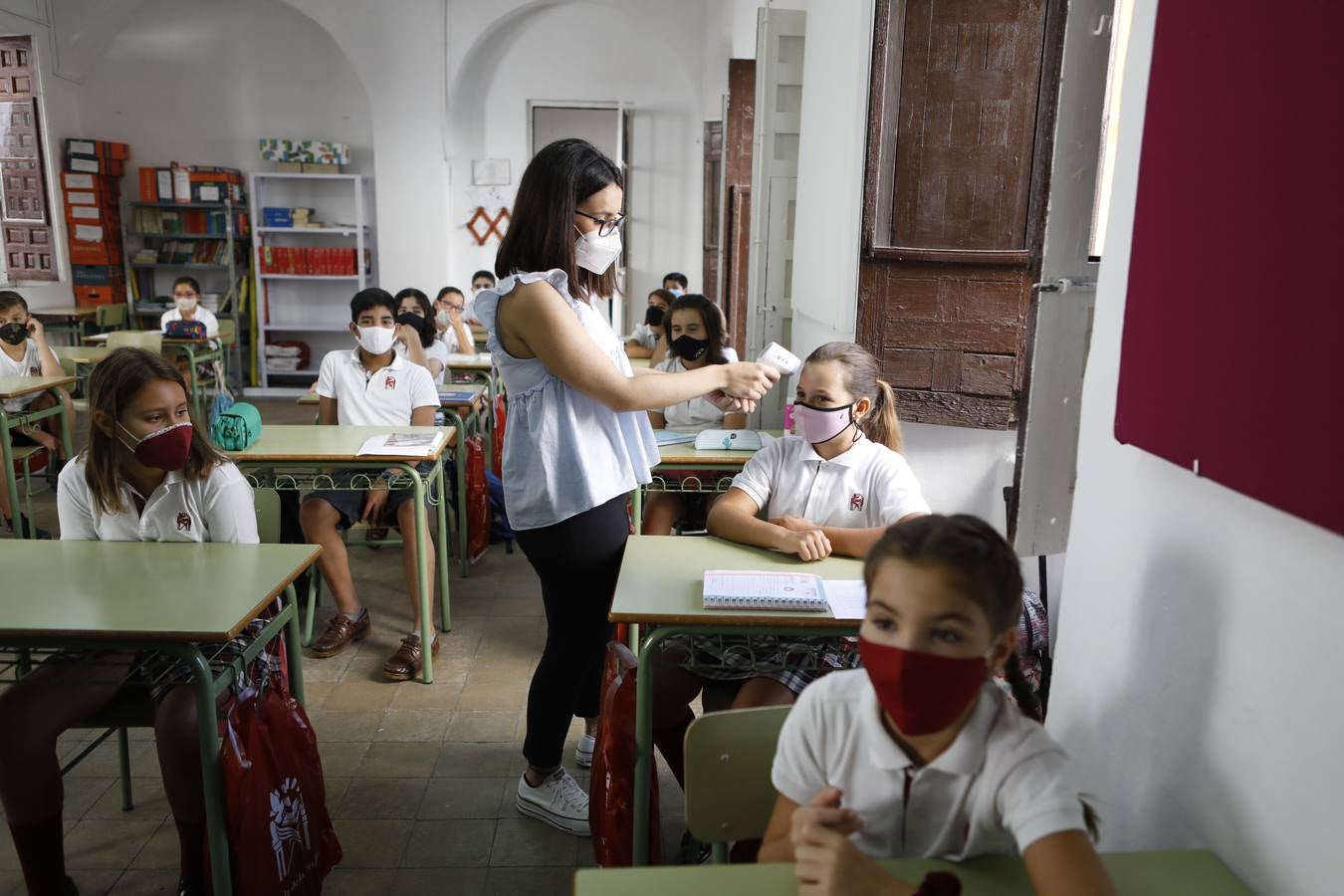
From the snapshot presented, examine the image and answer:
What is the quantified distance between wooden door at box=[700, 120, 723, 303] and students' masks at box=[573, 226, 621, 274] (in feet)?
16.7

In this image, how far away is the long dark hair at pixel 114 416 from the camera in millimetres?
1973

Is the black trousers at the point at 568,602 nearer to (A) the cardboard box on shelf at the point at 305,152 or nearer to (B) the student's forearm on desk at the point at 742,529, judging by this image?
(B) the student's forearm on desk at the point at 742,529

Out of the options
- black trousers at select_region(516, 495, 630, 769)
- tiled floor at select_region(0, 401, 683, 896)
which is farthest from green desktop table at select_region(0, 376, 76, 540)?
black trousers at select_region(516, 495, 630, 769)

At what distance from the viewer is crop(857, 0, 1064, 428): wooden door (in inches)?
99.5

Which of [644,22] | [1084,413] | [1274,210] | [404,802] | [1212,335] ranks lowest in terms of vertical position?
[404,802]

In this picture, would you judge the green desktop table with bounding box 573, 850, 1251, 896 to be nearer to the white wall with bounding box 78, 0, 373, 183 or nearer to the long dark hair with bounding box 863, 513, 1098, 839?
the long dark hair with bounding box 863, 513, 1098, 839

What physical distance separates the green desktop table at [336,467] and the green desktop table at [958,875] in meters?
2.07

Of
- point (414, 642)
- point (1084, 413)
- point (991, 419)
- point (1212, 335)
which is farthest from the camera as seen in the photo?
point (414, 642)

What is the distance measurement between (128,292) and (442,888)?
26.8 feet

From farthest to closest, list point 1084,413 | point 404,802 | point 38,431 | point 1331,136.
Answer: point 38,431 < point 404,802 < point 1084,413 < point 1331,136

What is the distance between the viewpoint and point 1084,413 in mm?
1447

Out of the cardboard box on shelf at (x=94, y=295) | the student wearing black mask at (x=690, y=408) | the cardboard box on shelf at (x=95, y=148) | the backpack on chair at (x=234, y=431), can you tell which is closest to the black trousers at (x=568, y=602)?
the student wearing black mask at (x=690, y=408)

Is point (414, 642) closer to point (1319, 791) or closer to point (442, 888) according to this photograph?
point (442, 888)

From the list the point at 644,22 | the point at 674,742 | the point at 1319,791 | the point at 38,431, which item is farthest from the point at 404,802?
the point at 644,22
